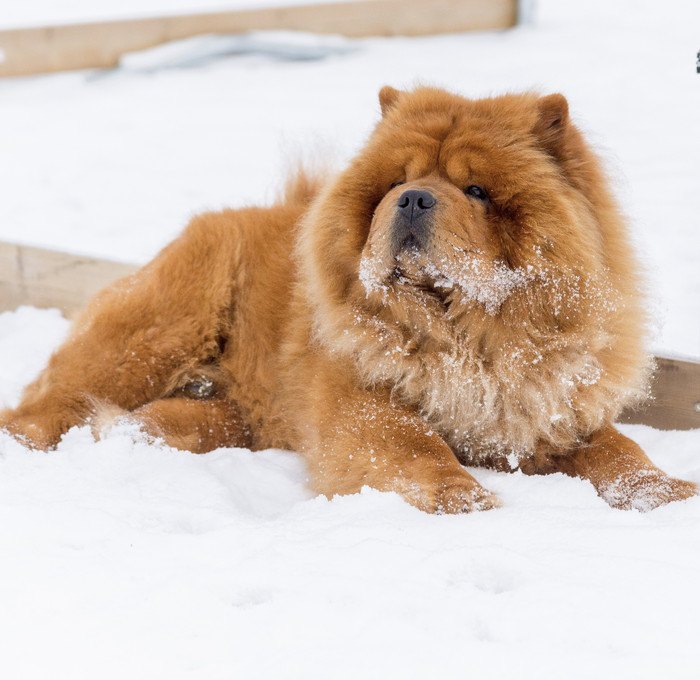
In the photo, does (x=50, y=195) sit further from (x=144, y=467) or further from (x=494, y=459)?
(x=494, y=459)

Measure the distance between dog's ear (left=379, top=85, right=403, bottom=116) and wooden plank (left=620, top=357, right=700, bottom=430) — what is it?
120 centimetres

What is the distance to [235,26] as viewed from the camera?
25.5 feet

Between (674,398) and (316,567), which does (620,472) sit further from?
(316,567)

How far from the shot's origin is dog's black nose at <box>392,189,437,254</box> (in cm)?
240

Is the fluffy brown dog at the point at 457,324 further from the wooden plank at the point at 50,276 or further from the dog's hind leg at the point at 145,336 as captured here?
the wooden plank at the point at 50,276

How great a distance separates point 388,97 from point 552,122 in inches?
20.8

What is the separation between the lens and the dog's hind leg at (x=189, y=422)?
297 cm

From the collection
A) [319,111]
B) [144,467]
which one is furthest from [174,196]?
[144,467]

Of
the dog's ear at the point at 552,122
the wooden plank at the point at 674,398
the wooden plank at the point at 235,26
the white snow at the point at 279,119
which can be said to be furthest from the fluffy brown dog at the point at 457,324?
the wooden plank at the point at 235,26

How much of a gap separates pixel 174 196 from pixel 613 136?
265 centimetres

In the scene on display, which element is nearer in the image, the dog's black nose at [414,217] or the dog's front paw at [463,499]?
the dog's front paw at [463,499]

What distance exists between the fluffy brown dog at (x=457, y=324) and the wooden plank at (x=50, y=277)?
1193mm

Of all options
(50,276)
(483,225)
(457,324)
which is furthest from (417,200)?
(50,276)

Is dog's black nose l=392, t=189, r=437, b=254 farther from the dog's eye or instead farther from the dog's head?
the dog's eye
